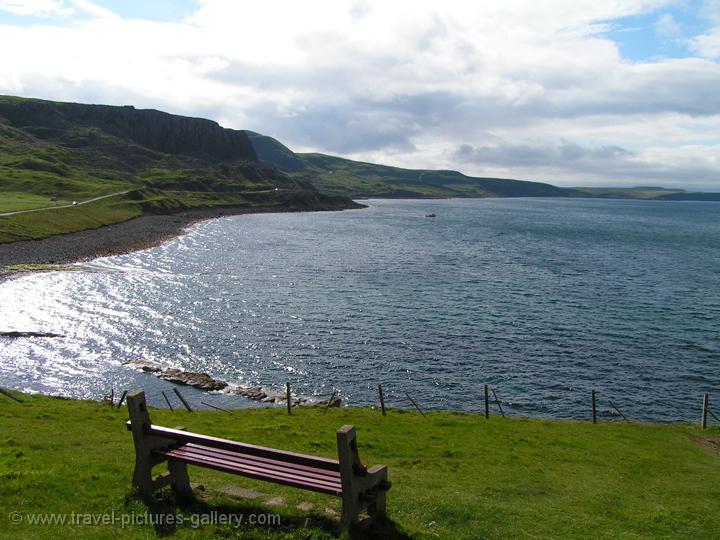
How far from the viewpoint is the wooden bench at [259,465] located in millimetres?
13031

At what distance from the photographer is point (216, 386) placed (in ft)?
157

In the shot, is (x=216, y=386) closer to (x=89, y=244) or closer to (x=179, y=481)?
(x=179, y=481)

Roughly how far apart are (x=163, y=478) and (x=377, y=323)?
177ft

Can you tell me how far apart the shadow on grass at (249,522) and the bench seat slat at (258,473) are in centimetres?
114

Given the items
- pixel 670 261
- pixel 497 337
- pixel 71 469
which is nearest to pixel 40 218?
pixel 497 337

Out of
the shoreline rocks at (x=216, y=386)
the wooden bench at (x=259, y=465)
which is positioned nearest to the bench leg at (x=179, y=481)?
the wooden bench at (x=259, y=465)

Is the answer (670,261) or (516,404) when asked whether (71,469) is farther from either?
(670,261)

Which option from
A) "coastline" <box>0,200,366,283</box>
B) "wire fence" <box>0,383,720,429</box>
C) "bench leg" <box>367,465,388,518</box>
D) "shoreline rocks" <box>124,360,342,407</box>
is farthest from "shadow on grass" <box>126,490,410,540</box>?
"coastline" <box>0,200,366,283</box>

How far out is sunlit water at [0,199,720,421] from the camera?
48.6 m

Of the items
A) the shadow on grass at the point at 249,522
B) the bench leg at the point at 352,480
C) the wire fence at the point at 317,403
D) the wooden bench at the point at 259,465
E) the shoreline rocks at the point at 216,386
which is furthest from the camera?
the shoreline rocks at the point at 216,386

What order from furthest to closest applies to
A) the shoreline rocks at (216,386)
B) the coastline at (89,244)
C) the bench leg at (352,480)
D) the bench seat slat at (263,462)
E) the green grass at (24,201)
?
1. the green grass at (24,201)
2. the coastline at (89,244)
3. the shoreline rocks at (216,386)
4. the bench seat slat at (263,462)
5. the bench leg at (352,480)

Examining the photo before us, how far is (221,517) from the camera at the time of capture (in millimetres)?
14156

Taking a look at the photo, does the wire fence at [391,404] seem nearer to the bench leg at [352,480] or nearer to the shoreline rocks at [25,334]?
the shoreline rocks at [25,334]

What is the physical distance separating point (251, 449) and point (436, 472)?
10.4m
